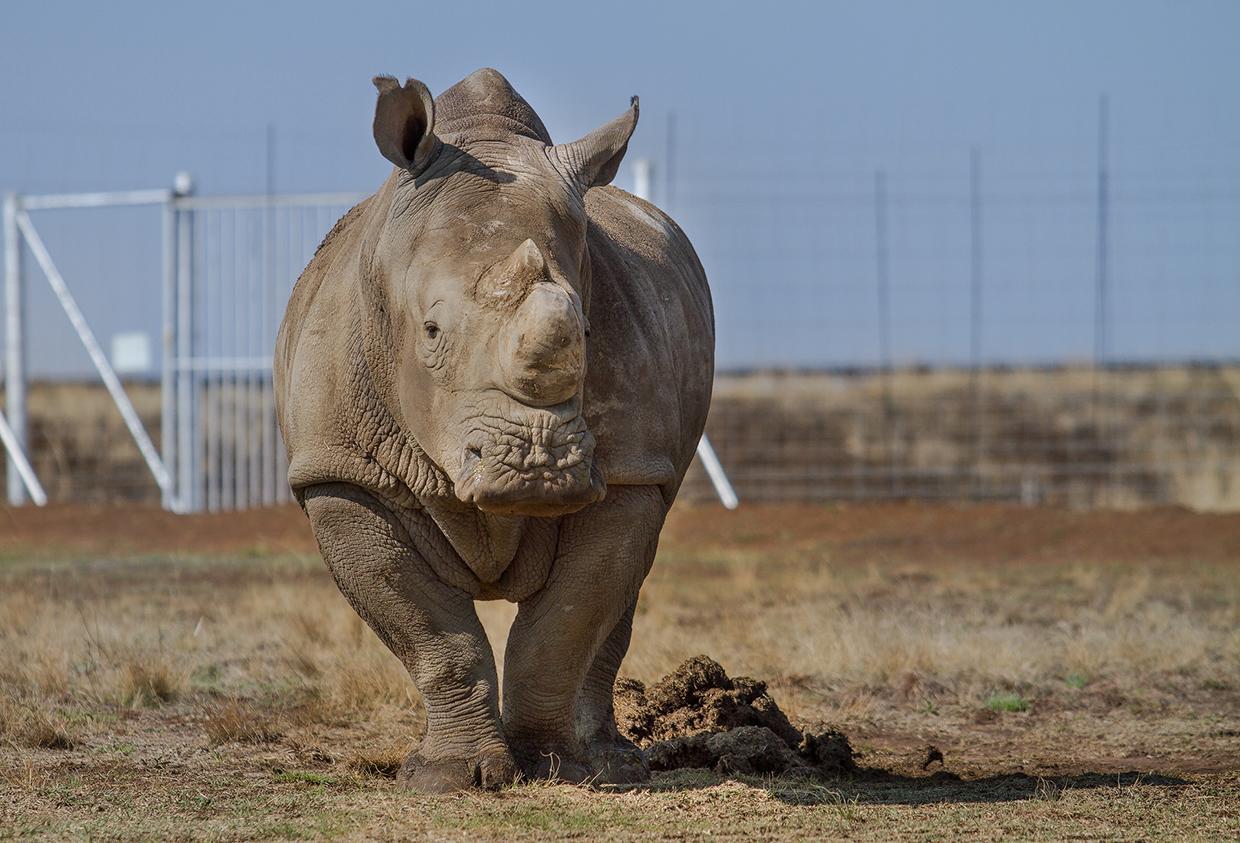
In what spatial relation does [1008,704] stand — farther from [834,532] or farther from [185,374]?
[185,374]

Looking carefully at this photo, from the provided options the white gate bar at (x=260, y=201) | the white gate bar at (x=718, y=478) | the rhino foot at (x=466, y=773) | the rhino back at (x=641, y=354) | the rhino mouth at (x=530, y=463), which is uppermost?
the white gate bar at (x=260, y=201)

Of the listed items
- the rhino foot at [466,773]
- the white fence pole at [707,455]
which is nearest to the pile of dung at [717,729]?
the rhino foot at [466,773]

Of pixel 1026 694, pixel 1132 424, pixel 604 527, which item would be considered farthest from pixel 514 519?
pixel 1132 424

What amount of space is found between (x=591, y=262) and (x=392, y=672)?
2.80 meters

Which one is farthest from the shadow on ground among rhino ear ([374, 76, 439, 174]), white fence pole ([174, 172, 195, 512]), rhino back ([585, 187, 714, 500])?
white fence pole ([174, 172, 195, 512])

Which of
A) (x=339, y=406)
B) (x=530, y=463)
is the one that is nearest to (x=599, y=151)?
(x=339, y=406)

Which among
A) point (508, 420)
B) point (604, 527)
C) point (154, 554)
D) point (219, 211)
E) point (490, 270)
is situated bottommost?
point (154, 554)

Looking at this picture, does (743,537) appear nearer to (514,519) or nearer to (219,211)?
(219,211)

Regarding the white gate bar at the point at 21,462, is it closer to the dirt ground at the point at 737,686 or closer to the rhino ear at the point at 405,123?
the dirt ground at the point at 737,686

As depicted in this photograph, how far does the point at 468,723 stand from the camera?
5488 mm

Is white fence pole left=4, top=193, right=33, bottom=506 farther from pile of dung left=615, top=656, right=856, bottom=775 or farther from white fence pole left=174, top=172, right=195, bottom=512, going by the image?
pile of dung left=615, top=656, right=856, bottom=775

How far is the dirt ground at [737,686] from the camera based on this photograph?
5.16 m

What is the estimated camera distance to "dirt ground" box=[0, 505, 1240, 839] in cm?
516

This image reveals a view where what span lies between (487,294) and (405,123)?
796mm
